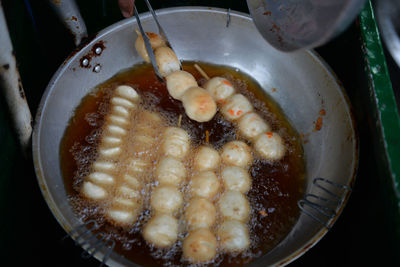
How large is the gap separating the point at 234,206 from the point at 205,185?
0.55ft

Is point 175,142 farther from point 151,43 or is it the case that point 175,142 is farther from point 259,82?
point 259,82

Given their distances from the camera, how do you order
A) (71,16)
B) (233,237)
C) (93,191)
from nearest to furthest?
(233,237)
(93,191)
(71,16)

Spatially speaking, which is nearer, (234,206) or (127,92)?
(234,206)

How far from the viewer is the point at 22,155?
168cm

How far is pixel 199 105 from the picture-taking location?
6.10 ft

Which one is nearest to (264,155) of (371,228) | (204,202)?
(204,202)

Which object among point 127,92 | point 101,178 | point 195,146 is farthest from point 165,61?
point 101,178

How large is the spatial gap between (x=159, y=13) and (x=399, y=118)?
1.45m

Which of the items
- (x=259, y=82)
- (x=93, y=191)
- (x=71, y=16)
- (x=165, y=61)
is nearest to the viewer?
(x=93, y=191)

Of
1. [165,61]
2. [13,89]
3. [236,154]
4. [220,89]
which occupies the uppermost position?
[13,89]

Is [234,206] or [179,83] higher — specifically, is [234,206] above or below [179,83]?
below

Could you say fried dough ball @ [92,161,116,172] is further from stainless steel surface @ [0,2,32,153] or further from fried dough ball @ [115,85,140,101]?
fried dough ball @ [115,85,140,101]

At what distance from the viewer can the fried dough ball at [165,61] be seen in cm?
203

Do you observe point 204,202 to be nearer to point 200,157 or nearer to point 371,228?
point 200,157
